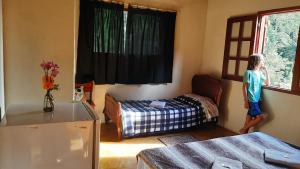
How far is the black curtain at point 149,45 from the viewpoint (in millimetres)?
4203

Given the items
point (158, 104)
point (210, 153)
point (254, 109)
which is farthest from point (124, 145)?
point (254, 109)

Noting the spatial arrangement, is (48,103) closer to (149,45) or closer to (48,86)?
(48,86)

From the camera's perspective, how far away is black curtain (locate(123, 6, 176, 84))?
13.8 ft

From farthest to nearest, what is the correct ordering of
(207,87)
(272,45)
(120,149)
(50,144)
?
(207,87) < (272,45) < (120,149) < (50,144)

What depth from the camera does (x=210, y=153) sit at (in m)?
2.07

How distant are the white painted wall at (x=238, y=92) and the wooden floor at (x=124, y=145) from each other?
0.44 metres

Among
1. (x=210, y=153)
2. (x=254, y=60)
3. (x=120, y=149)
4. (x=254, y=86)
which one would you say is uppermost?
(x=254, y=60)

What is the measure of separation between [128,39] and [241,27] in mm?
1919

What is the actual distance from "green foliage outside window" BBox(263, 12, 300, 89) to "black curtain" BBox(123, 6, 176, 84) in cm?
168

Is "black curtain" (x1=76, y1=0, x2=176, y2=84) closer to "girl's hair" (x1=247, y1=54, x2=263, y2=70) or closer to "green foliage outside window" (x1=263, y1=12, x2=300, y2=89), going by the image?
"girl's hair" (x1=247, y1=54, x2=263, y2=70)

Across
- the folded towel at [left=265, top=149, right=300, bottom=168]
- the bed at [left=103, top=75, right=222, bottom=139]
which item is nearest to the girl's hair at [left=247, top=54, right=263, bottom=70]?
the bed at [left=103, top=75, right=222, bottom=139]

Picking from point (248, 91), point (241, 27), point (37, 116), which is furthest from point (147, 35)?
point (37, 116)

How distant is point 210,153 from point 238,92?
2.35m

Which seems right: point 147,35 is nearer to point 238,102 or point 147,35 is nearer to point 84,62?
point 84,62
